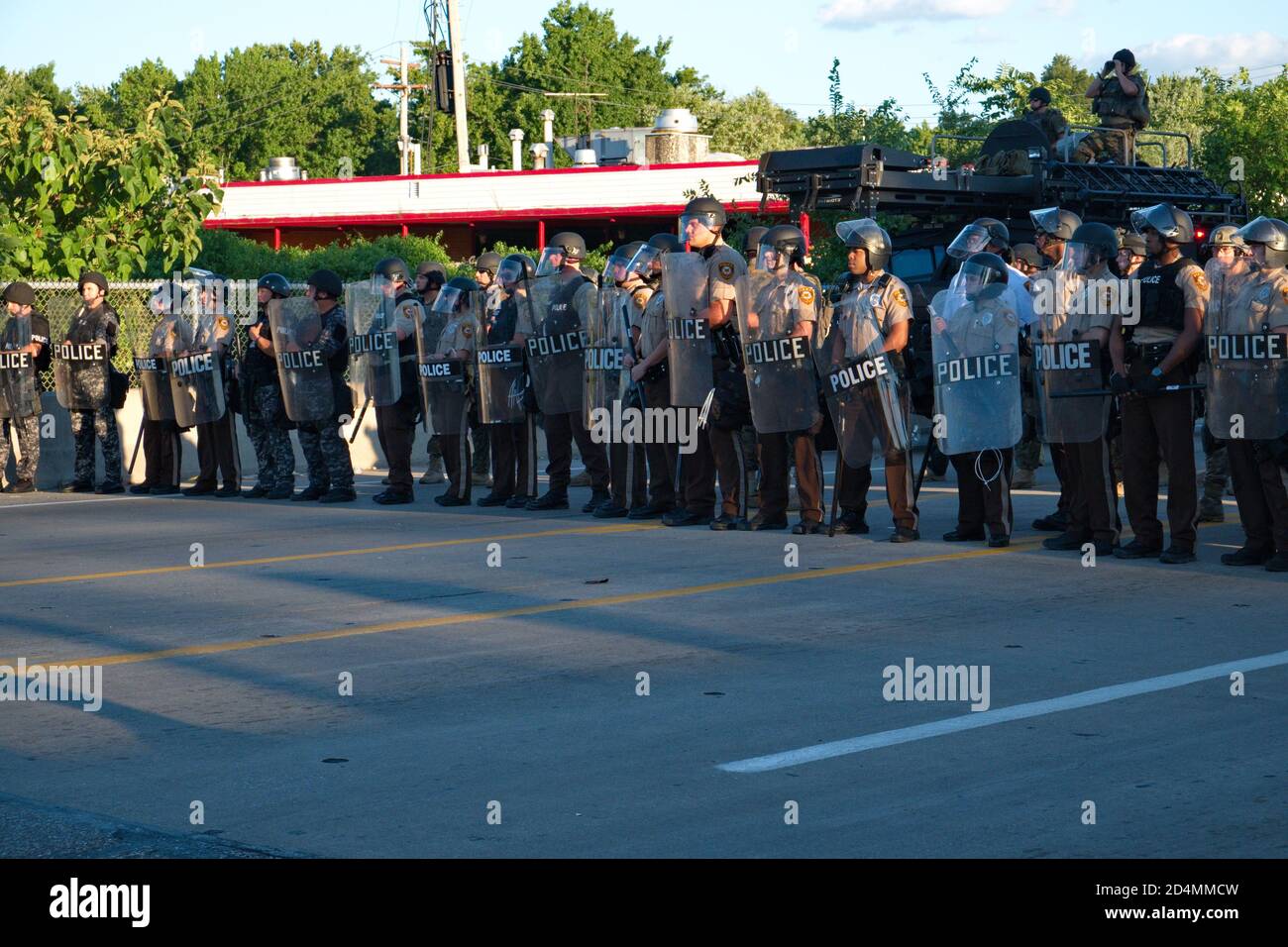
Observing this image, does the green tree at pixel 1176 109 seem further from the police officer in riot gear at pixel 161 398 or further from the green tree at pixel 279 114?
the green tree at pixel 279 114

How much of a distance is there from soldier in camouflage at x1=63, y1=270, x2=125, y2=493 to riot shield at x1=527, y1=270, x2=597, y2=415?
202 inches

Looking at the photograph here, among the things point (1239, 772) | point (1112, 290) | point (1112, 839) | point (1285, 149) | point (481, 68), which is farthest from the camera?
point (481, 68)

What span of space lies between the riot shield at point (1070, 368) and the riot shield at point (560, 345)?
4429 millimetres

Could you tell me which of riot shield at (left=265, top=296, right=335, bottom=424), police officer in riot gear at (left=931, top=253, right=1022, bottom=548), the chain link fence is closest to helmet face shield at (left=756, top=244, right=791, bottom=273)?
police officer in riot gear at (left=931, top=253, right=1022, bottom=548)

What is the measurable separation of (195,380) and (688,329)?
6.16m

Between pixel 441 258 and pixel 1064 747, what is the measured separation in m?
34.9

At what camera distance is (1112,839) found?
5.79m

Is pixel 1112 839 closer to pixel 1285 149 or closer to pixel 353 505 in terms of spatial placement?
pixel 353 505

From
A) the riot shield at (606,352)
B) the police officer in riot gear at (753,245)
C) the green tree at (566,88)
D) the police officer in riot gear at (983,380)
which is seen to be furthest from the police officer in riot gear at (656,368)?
the green tree at (566,88)

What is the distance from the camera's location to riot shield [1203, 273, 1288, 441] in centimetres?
1122

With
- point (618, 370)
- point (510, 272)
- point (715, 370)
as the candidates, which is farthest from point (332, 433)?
point (715, 370)

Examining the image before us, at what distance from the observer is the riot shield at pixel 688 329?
13805mm

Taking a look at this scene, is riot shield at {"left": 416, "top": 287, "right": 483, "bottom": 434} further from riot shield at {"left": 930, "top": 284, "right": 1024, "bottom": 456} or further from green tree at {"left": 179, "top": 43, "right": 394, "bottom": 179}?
green tree at {"left": 179, "top": 43, "right": 394, "bottom": 179}

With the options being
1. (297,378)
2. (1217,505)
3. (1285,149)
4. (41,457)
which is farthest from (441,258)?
(1217,505)
